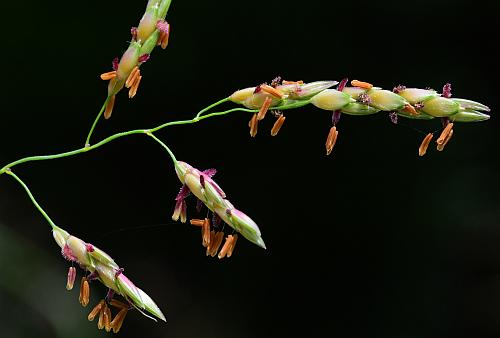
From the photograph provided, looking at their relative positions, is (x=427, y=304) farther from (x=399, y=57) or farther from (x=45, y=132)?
(x=45, y=132)

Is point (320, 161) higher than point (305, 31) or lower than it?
lower

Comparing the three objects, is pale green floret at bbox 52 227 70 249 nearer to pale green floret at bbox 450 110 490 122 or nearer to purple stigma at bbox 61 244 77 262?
purple stigma at bbox 61 244 77 262

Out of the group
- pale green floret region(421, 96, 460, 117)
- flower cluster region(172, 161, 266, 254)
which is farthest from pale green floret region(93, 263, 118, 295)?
pale green floret region(421, 96, 460, 117)

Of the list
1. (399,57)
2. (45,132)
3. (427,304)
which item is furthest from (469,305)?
(45,132)

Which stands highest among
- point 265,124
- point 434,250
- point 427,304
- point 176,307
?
point 265,124

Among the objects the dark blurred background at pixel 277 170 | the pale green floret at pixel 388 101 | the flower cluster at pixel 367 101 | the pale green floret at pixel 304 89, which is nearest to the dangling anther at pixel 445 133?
the flower cluster at pixel 367 101

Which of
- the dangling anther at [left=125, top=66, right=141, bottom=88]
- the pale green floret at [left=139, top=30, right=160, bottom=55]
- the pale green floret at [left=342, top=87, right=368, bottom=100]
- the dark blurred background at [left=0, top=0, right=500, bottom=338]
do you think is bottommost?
the dark blurred background at [left=0, top=0, right=500, bottom=338]

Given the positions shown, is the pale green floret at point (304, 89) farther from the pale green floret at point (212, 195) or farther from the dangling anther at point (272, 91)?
the pale green floret at point (212, 195)
